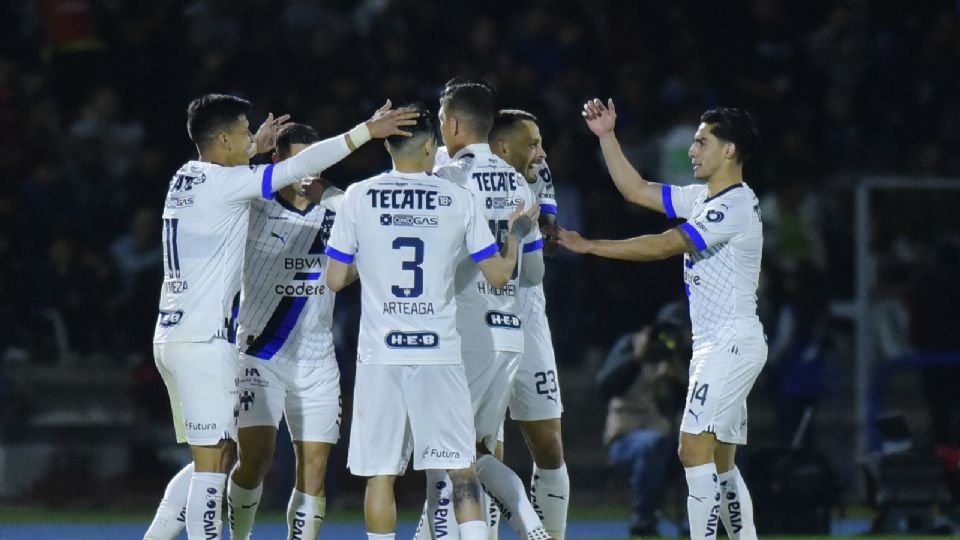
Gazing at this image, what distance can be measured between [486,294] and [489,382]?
49cm

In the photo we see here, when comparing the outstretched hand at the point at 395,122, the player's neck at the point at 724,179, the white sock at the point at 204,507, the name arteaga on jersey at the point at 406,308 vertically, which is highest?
the outstretched hand at the point at 395,122

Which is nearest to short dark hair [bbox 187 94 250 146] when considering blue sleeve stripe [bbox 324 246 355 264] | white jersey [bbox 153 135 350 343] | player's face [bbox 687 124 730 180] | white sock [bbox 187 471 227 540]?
white jersey [bbox 153 135 350 343]

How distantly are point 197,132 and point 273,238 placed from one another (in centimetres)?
82

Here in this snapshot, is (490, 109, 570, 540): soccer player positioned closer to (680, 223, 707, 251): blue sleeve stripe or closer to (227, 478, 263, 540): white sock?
(680, 223, 707, 251): blue sleeve stripe

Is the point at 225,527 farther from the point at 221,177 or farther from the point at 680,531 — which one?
the point at 221,177

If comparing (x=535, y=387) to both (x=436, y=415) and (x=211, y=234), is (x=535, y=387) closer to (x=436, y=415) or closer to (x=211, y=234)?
(x=436, y=415)

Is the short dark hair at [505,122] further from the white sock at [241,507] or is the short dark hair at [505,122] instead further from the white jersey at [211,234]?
the white sock at [241,507]

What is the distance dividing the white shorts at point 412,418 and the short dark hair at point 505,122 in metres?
1.70

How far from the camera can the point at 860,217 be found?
16.5 m

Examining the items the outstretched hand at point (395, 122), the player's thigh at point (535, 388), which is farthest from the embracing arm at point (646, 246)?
the outstretched hand at point (395, 122)

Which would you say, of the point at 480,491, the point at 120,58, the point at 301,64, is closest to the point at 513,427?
the point at 301,64

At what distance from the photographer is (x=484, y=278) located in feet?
30.7

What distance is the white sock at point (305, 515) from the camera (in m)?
9.54

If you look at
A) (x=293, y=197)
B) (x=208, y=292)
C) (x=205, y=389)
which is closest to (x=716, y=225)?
(x=293, y=197)
